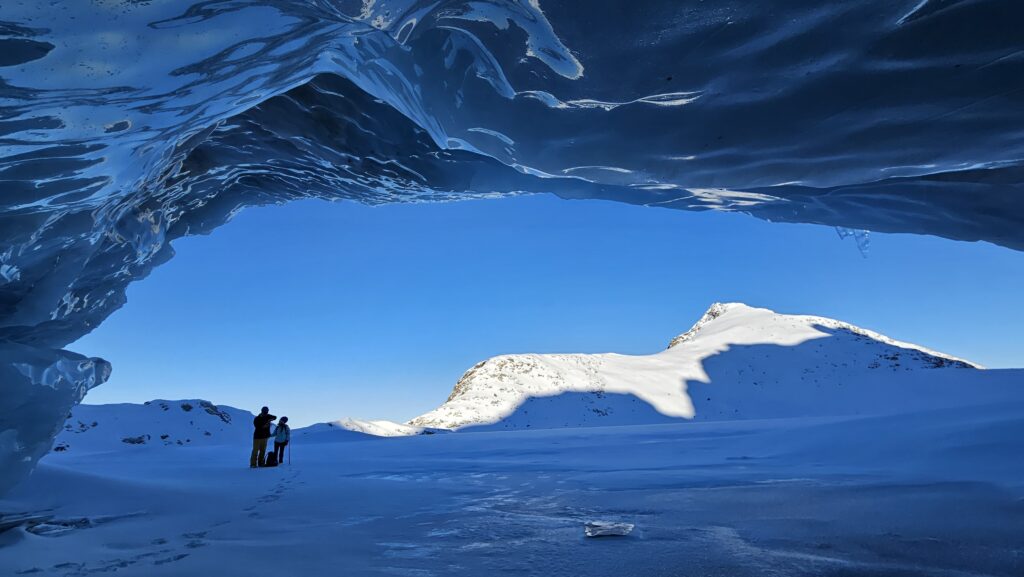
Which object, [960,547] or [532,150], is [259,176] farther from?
[960,547]

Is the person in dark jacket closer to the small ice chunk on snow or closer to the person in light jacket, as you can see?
the person in light jacket

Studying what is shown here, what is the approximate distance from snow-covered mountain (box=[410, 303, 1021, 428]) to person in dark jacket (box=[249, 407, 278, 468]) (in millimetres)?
15001

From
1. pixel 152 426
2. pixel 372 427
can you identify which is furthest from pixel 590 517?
pixel 152 426

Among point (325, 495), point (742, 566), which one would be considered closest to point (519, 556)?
point (742, 566)

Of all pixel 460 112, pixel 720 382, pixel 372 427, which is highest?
pixel 460 112

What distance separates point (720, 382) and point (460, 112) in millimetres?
30729

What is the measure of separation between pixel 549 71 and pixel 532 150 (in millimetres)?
1252

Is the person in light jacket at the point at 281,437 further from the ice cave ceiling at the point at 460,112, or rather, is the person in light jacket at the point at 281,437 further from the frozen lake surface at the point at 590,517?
the ice cave ceiling at the point at 460,112

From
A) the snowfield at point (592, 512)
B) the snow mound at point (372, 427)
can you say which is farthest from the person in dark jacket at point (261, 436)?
the snow mound at point (372, 427)

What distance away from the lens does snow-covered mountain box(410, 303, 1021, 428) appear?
24.1m

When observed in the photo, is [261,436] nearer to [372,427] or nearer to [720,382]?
[372,427]

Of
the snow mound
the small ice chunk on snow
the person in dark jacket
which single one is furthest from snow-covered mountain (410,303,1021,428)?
the small ice chunk on snow

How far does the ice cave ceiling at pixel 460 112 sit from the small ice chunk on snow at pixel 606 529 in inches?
106

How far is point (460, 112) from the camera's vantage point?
4.20 m
